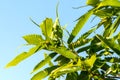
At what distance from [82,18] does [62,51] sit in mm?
290

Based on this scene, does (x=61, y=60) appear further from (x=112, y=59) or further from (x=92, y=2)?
(x=92, y=2)

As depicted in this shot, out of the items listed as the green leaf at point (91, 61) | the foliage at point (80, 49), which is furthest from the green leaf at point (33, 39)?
the green leaf at point (91, 61)

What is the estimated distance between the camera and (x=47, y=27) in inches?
91.8

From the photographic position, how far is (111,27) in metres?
2.54

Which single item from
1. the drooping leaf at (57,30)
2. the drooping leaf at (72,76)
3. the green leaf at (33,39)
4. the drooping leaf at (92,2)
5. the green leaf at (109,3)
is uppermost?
the drooping leaf at (92,2)

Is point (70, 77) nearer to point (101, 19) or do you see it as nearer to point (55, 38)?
point (55, 38)

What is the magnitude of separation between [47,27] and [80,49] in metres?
0.30

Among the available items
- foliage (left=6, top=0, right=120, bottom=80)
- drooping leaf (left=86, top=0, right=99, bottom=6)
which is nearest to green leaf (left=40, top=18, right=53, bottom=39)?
foliage (left=6, top=0, right=120, bottom=80)

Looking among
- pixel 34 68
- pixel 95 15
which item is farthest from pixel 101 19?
pixel 34 68

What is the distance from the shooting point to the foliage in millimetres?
2229

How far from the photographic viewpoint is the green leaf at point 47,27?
2312 millimetres

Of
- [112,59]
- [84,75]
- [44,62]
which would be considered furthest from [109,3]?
[44,62]

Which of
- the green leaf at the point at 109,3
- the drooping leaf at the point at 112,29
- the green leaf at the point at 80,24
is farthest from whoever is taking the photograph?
the drooping leaf at the point at 112,29

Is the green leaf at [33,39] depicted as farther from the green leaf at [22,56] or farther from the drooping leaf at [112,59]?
the drooping leaf at [112,59]
